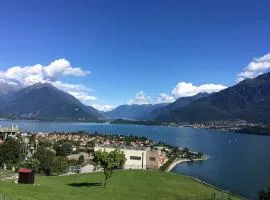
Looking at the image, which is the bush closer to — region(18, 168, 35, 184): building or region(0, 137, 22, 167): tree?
region(0, 137, 22, 167): tree

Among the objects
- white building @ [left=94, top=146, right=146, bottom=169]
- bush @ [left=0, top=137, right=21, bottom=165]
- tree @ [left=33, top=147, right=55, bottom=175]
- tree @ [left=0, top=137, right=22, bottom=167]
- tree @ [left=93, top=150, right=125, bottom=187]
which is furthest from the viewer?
white building @ [left=94, top=146, right=146, bottom=169]

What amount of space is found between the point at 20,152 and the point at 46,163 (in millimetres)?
13484

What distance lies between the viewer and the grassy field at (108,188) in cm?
3600

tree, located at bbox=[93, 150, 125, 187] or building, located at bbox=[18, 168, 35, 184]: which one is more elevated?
tree, located at bbox=[93, 150, 125, 187]

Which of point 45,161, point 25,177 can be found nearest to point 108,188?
point 25,177

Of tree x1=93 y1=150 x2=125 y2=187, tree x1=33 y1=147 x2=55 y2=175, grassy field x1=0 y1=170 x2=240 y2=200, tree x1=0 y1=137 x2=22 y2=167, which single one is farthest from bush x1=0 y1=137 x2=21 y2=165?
tree x1=93 y1=150 x2=125 y2=187

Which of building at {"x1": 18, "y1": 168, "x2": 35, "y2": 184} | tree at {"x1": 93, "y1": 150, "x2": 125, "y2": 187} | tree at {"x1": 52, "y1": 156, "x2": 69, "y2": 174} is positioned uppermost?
tree at {"x1": 93, "y1": 150, "x2": 125, "y2": 187}

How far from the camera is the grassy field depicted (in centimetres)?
3600

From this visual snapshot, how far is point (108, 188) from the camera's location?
4656cm

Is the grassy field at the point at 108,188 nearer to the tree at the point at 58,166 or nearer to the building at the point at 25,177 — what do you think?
the building at the point at 25,177

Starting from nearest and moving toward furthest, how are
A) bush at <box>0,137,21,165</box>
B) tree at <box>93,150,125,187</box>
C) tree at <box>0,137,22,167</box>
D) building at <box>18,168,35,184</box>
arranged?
building at <box>18,168,35,184</box> < tree at <box>93,150,125,187</box> < tree at <box>0,137,22,167</box> < bush at <box>0,137,21,165</box>

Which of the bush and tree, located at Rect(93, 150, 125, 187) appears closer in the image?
tree, located at Rect(93, 150, 125, 187)

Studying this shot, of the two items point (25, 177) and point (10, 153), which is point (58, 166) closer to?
point (10, 153)

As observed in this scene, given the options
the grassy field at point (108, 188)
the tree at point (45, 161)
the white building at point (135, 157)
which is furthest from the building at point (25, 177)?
the white building at point (135, 157)
